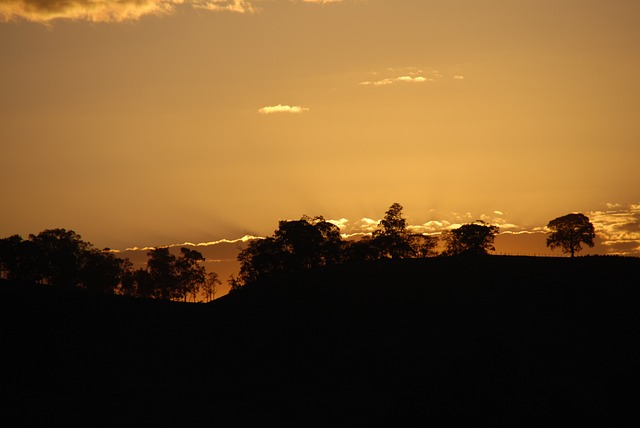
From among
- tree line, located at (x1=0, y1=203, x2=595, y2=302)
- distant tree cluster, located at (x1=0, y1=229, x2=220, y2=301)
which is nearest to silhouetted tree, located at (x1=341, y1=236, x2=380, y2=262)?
tree line, located at (x1=0, y1=203, x2=595, y2=302)

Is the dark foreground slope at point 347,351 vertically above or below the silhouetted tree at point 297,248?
below

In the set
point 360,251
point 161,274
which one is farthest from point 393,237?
point 161,274

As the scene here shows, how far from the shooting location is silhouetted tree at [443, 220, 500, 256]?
143500 millimetres

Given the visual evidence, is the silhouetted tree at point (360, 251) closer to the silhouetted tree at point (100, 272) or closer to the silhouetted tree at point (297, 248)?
the silhouetted tree at point (297, 248)

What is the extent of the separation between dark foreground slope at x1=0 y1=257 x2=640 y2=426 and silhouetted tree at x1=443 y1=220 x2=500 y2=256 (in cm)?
4696

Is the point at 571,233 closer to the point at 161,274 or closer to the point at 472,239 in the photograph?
the point at 472,239

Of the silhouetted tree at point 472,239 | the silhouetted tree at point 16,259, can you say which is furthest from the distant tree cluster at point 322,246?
the silhouetted tree at point 16,259

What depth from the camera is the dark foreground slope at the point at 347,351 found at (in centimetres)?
6150

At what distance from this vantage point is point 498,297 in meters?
Result: 85.2

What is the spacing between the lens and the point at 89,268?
149625 millimetres

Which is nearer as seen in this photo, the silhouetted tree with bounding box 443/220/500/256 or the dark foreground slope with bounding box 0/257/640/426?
the dark foreground slope with bounding box 0/257/640/426

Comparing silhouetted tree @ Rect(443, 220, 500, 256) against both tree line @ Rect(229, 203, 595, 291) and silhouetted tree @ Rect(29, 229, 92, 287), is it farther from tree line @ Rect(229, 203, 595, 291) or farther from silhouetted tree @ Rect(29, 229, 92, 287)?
silhouetted tree @ Rect(29, 229, 92, 287)

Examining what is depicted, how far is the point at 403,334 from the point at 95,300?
34573 millimetres

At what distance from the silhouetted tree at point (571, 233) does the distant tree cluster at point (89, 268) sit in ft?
243
